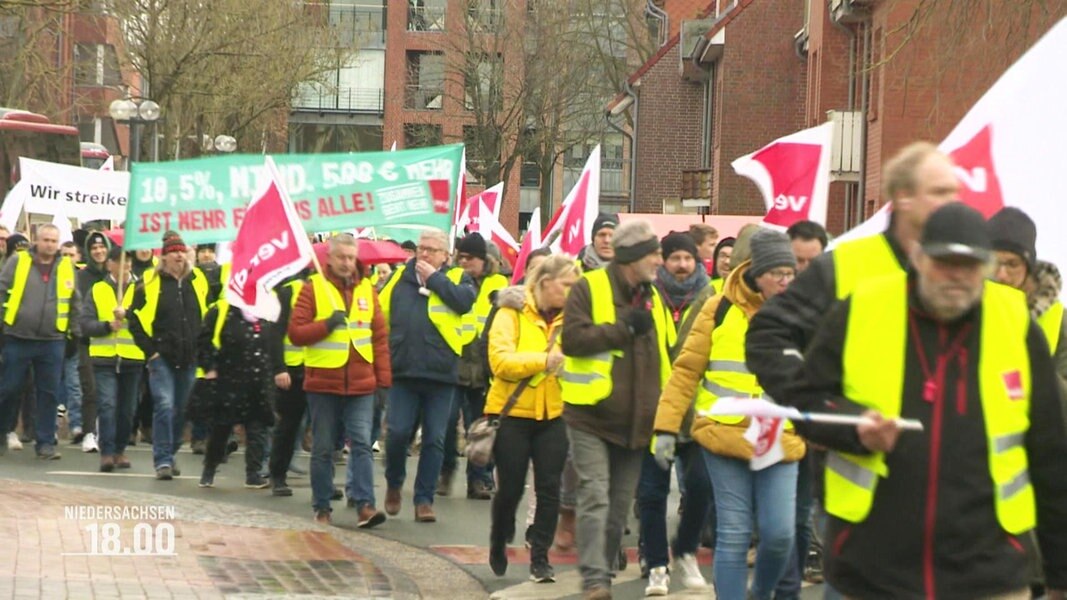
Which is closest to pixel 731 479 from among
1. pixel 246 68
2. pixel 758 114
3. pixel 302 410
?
pixel 302 410

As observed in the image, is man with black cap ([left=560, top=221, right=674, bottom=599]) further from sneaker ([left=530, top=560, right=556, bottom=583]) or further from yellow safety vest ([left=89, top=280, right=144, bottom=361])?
yellow safety vest ([left=89, top=280, right=144, bottom=361])

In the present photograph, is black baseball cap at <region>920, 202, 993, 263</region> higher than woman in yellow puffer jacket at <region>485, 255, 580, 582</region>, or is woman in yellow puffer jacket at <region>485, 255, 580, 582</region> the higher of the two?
black baseball cap at <region>920, 202, 993, 263</region>

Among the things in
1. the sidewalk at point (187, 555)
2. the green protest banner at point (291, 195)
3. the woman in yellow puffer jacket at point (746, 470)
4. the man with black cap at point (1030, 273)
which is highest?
the green protest banner at point (291, 195)

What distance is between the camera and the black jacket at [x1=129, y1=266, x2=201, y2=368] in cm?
1467

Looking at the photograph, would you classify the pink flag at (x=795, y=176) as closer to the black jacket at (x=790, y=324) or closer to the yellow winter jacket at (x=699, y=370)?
the yellow winter jacket at (x=699, y=370)

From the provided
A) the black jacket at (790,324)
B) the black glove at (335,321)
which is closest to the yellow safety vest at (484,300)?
the black glove at (335,321)

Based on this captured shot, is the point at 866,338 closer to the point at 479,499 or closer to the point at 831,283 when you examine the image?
the point at 831,283

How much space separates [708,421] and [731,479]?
0.26 meters

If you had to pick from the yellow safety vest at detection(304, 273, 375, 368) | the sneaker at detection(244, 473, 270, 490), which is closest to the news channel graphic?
the yellow safety vest at detection(304, 273, 375, 368)

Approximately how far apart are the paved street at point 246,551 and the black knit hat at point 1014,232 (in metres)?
3.76

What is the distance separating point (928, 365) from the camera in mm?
4559

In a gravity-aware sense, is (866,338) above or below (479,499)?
above

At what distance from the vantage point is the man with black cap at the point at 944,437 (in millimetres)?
4535

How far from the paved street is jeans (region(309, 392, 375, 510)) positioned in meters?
0.30
